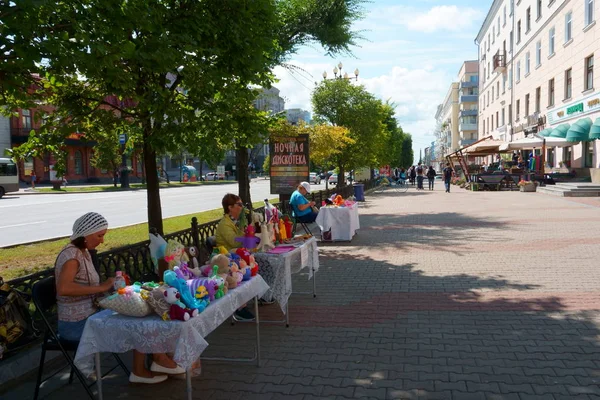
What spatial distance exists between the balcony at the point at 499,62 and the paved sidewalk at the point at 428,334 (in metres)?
39.5

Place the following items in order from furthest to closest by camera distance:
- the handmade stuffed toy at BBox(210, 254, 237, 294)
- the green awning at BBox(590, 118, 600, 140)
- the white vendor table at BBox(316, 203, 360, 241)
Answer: the green awning at BBox(590, 118, 600, 140) → the white vendor table at BBox(316, 203, 360, 241) → the handmade stuffed toy at BBox(210, 254, 237, 294)

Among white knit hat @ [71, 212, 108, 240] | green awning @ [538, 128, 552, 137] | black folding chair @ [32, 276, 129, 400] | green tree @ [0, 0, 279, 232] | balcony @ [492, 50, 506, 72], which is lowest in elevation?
black folding chair @ [32, 276, 129, 400]

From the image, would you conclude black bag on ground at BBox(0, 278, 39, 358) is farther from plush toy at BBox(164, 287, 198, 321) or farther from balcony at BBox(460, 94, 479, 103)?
balcony at BBox(460, 94, 479, 103)

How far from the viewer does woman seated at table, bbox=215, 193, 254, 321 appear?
6203 millimetres

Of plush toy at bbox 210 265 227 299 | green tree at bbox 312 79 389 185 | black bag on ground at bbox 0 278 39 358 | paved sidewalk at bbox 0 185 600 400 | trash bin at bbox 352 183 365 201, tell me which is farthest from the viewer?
green tree at bbox 312 79 389 185

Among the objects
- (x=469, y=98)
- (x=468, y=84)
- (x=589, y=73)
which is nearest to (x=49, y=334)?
(x=589, y=73)

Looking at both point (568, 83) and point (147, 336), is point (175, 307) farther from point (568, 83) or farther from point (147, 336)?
point (568, 83)

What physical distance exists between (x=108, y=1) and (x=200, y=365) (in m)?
3.67

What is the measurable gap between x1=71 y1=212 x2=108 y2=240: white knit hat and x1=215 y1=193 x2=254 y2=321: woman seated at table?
2181mm

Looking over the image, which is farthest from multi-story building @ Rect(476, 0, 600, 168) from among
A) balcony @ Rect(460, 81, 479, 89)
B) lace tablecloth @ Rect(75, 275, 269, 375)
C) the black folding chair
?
balcony @ Rect(460, 81, 479, 89)

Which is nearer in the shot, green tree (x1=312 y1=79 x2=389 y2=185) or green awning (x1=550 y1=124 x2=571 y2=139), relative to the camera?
green awning (x1=550 y1=124 x2=571 y2=139)

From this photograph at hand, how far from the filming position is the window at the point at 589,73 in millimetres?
25456

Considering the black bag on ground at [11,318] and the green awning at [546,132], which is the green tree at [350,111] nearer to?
the green awning at [546,132]

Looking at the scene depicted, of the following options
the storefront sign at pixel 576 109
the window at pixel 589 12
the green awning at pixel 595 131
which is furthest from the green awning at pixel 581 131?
the window at pixel 589 12
